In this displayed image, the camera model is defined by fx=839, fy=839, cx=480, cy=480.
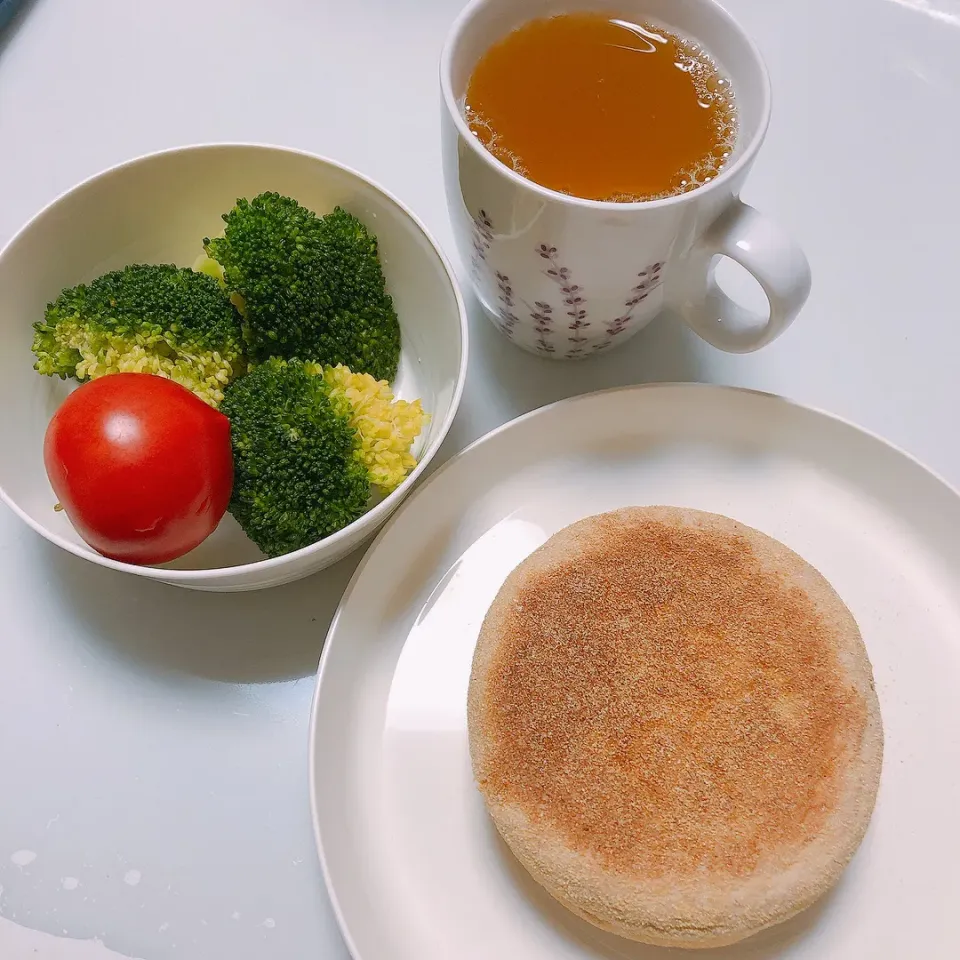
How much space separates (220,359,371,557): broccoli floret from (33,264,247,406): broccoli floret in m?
0.07

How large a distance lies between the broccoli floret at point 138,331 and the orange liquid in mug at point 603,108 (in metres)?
0.36

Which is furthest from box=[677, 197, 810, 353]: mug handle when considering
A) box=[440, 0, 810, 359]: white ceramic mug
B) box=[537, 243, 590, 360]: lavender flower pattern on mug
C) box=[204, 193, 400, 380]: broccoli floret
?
box=[204, 193, 400, 380]: broccoli floret

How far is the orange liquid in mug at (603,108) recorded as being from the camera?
2.60 feet

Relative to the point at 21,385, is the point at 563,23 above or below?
above

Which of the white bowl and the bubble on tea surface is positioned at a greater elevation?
the bubble on tea surface

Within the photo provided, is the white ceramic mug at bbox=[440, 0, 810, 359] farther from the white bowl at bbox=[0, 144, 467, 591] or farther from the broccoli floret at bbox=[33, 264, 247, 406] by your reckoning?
the broccoli floret at bbox=[33, 264, 247, 406]

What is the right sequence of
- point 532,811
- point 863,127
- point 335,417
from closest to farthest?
point 532,811
point 335,417
point 863,127

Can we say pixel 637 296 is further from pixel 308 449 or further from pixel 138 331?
pixel 138 331

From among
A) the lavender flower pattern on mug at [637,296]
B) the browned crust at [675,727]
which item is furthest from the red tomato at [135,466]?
the lavender flower pattern on mug at [637,296]

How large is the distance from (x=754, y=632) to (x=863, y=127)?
2.52 ft

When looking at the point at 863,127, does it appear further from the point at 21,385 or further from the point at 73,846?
the point at 73,846

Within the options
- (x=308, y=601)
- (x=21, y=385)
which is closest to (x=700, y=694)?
(x=308, y=601)

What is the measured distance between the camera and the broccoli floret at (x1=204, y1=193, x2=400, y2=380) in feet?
2.98

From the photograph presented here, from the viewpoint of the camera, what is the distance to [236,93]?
1.18m
